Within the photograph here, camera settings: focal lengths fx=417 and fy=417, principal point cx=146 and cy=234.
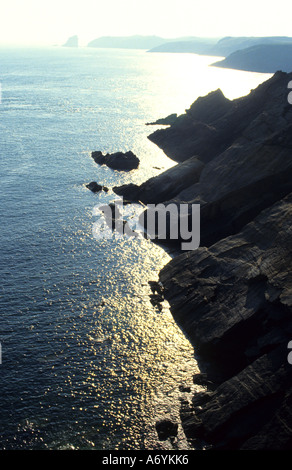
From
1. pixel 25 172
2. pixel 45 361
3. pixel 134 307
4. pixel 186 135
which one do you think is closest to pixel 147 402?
pixel 45 361

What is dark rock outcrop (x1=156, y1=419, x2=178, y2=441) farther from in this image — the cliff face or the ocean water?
the cliff face


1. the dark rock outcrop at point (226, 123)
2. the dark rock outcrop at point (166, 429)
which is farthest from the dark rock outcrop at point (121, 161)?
the dark rock outcrop at point (166, 429)

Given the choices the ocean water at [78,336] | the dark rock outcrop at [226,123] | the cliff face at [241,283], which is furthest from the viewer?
the dark rock outcrop at [226,123]

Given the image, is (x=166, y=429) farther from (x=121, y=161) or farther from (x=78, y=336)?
(x=121, y=161)

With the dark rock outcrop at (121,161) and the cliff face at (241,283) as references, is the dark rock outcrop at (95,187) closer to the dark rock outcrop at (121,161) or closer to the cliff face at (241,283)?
the cliff face at (241,283)

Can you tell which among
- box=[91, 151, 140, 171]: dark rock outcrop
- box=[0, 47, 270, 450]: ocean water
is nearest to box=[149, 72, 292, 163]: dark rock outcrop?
box=[91, 151, 140, 171]: dark rock outcrop

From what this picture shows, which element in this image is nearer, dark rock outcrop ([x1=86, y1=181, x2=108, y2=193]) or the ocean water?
the ocean water

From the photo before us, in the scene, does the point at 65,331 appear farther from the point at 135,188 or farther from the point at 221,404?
the point at 135,188

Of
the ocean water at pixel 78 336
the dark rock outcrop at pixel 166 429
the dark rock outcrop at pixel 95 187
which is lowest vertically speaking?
the dark rock outcrop at pixel 166 429
